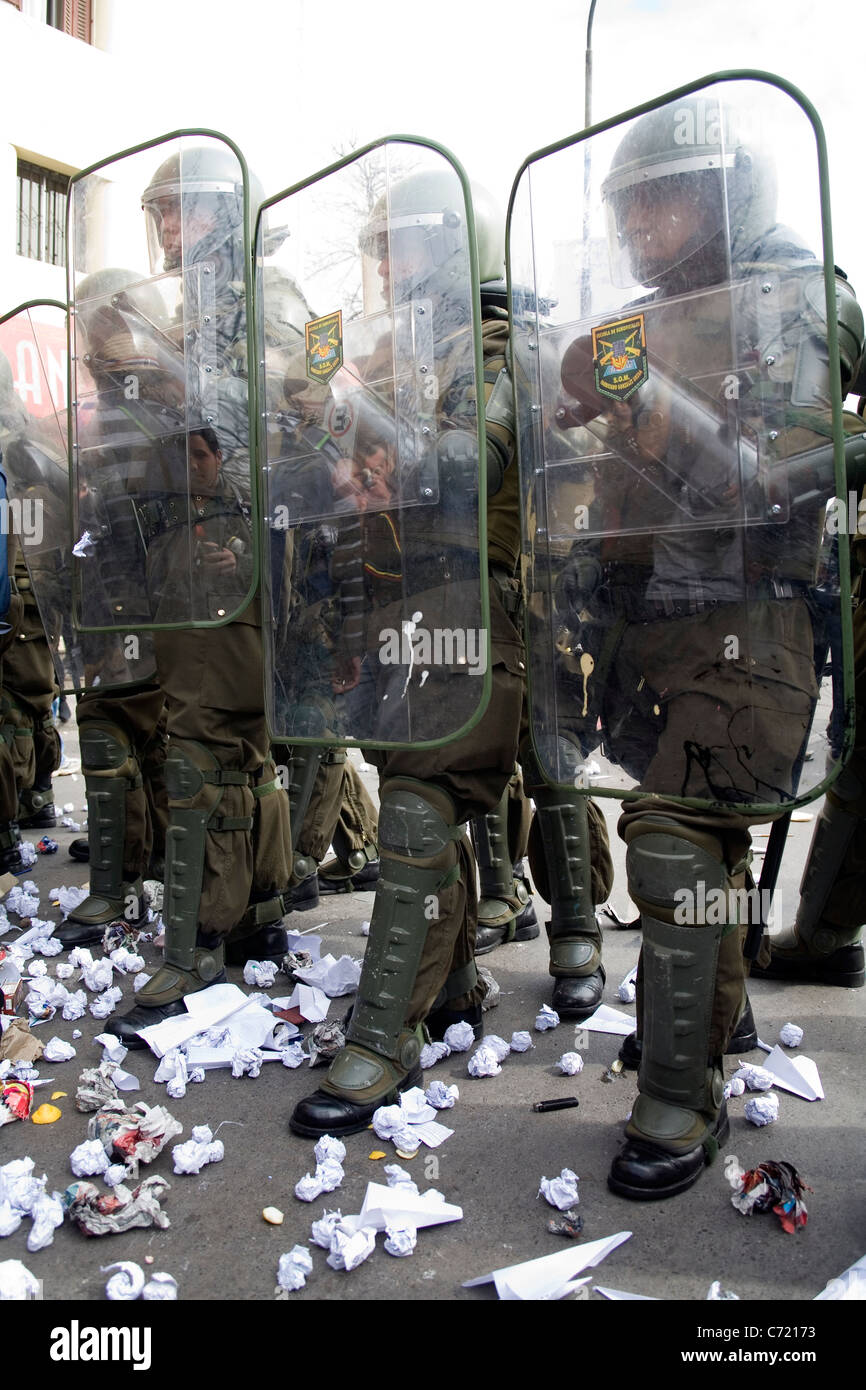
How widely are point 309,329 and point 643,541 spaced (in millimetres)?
919

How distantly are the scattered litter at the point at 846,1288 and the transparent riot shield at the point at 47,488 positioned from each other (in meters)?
2.45

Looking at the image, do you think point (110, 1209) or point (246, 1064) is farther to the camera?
point (246, 1064)

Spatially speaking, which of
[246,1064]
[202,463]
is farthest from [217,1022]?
[202,463]

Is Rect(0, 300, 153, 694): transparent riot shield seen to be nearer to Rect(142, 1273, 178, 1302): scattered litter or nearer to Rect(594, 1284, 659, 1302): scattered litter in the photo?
Rect(142, 1273, 178, 1302): scattered litter

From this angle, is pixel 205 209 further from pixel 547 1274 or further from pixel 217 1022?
pixel 547 1274

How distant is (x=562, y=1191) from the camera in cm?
194

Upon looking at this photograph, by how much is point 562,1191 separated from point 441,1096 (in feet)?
1.53

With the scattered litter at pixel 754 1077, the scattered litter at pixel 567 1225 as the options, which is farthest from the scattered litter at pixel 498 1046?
the scattered litter at pixel 567 1225

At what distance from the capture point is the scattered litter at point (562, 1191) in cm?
192

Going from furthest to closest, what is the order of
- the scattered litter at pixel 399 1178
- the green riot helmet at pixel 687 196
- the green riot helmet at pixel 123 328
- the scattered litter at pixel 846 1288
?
the green riot helmet at pixel 123 328
the scattered litter at pixel 399 1178
the green riot helmet at pixel 687 196
the scattered litter at pixel 846 1288

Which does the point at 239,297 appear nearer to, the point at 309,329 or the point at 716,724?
the point at 309,329

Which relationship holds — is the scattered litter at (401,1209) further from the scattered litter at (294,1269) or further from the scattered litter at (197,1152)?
the scattered litter at (197,1152)

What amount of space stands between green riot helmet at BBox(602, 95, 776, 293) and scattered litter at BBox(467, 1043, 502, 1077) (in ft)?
5.63

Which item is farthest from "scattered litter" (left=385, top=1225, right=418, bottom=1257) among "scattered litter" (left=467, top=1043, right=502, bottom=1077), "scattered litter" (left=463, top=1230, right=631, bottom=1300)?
"scattered litter" (left=467, top=1043, right=502, bottom=1077)
